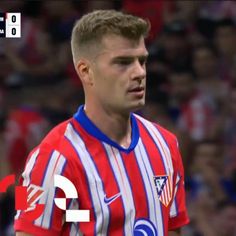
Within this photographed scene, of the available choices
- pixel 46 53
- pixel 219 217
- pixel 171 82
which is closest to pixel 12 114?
pixel 46 53

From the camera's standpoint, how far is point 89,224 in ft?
7.89

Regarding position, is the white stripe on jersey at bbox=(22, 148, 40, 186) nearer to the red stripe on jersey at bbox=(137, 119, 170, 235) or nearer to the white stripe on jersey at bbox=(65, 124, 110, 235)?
the white stripe on jersey at bbox=(65, 124, 110, 235)

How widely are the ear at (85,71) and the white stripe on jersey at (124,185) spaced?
0.62 ft

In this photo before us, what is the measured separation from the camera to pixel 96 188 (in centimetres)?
244

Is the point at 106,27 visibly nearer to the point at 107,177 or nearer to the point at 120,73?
the point at 120,73

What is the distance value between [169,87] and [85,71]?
104 inches

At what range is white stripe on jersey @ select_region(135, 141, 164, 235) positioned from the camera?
8.23 ft

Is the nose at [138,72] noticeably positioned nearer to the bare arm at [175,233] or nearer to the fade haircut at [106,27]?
the fade haircut at [106,27]

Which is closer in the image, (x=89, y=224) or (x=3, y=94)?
(x=89, y=224)

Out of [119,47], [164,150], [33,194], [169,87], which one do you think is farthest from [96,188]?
[169,87]

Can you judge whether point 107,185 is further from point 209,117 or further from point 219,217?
point 209,117

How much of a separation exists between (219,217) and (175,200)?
1.82 metres

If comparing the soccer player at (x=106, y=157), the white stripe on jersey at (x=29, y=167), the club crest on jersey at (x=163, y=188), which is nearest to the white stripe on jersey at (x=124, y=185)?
the soccer player at (x=106, y=157)

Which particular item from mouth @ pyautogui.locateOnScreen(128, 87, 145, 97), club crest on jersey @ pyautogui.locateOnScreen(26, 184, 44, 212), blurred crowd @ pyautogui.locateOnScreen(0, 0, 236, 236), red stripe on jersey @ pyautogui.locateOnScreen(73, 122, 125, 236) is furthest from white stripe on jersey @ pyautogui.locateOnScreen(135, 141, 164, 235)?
blurred crowd @ pyautogui.locateOnScreen(0, 0, 236, 236)
